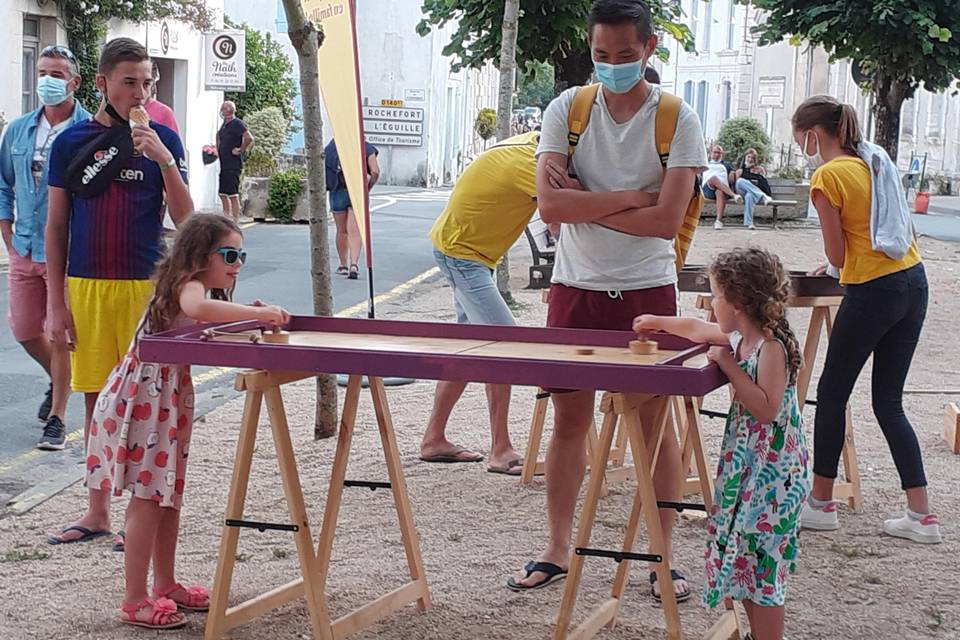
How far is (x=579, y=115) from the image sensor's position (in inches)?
190

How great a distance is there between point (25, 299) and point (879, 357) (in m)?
4.23

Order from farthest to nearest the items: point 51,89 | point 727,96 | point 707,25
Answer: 1. point 707,25
2. point 727,96
3. point 51,89

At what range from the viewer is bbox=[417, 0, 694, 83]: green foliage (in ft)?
46.6

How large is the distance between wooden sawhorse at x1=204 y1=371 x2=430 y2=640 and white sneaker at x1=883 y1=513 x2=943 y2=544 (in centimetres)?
226

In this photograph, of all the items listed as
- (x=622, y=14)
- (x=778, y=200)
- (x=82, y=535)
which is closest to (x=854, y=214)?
(x=622, y=14)

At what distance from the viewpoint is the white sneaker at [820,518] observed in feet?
19.6

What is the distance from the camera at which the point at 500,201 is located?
6648 millimetres

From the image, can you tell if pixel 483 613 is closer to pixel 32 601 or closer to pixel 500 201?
pixel 32 601

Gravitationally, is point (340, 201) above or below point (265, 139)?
below

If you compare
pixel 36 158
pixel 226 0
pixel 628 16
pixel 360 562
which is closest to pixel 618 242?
pixel 628 16

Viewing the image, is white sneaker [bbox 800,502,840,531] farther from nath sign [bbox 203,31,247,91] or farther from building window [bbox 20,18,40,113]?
nath sign [bbox 203,31,247,91]

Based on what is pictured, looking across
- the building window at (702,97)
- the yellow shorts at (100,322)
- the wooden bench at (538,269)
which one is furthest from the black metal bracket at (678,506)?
the building window at (702,97)

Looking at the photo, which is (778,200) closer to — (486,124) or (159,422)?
(486,124)

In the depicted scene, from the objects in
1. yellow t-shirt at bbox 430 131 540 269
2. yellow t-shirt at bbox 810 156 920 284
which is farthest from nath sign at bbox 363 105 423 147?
yellow t-shirt at bbox 810 156 920 284
